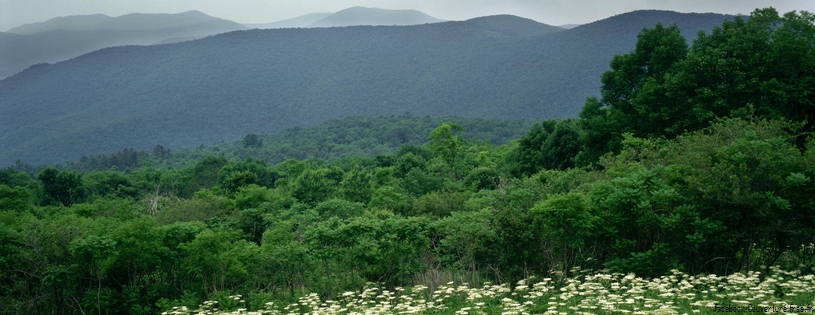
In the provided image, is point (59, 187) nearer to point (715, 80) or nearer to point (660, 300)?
point (715, 80)

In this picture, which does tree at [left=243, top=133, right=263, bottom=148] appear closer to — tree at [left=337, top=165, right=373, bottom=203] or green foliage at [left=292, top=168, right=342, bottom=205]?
green foliage at [left=292, top=168, right=342, bottom=205]

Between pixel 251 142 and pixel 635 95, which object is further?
pixel 251 142

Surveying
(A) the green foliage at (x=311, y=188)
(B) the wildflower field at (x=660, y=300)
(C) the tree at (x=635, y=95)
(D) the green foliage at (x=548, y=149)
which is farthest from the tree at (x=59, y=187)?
(B) the wildflower field at (x=660, y=300)

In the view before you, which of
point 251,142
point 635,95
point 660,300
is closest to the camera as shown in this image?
point 660,300

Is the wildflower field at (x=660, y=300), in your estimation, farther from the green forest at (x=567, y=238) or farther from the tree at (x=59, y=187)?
the tree at (x=59, y=187)

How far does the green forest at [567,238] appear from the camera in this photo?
13305 mm

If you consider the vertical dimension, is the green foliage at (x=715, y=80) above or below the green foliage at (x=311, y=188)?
above

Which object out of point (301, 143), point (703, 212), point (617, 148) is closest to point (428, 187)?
point (617, 148)

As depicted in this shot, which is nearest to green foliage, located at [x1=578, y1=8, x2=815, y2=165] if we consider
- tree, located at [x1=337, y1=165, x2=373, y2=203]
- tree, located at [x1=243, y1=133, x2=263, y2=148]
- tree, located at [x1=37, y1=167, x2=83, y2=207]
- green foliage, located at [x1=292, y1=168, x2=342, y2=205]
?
tree, located at [x1=337, y1=165, x2=373, y2=203]

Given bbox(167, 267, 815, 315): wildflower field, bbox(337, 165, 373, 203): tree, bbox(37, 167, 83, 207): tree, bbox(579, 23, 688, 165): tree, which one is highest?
bbox(579, 23, 688, 165): tree

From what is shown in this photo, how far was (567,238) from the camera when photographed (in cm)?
1512

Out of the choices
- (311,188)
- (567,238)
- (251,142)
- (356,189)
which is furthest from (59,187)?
(251,142)

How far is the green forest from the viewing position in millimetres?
13305

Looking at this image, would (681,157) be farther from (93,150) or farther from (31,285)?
(93,150)
